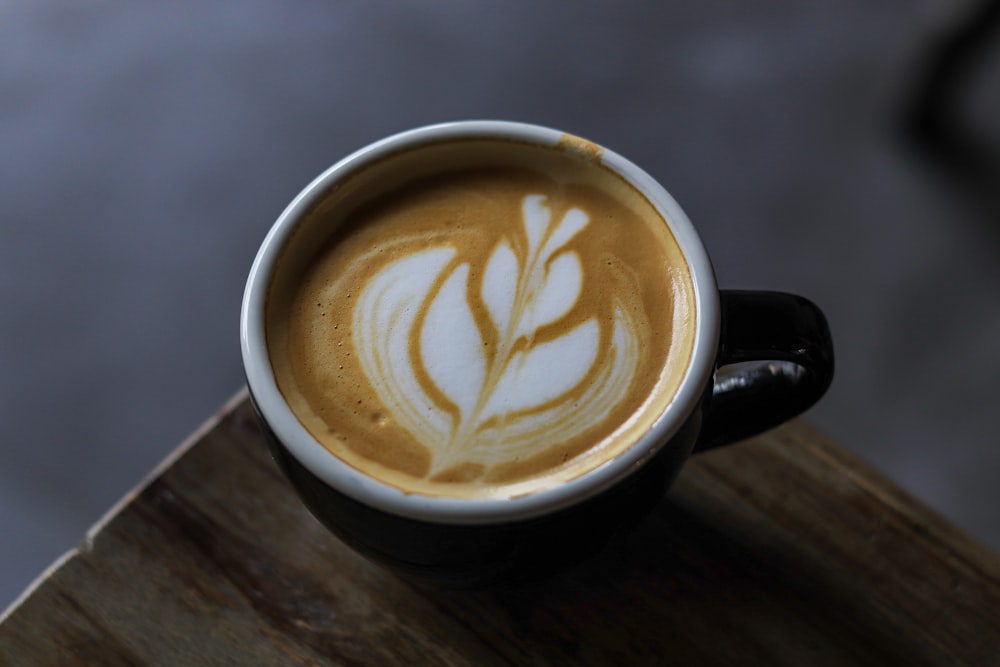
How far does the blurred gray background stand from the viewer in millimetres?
1785

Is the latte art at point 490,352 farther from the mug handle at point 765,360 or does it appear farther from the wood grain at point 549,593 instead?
the wood grain at point 549,593

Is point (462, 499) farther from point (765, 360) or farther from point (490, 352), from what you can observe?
point (765, 360)

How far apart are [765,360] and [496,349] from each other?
0.22 m

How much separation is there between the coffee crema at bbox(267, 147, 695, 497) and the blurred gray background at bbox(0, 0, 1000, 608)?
106 centimetres

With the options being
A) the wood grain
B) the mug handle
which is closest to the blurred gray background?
the wood grain

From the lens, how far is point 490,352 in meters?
0.76

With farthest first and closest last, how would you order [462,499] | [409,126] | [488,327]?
[409,126] → [488,327] → [462,499]

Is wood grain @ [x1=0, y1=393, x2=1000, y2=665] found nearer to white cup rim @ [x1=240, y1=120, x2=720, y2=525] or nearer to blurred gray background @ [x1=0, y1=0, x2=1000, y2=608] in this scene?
white cup rim @ [x1=240, y1=120, x2=720, y2=525]

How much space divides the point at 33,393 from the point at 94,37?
0.82 meters

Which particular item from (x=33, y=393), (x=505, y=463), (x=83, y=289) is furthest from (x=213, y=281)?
(x=505, y=463)

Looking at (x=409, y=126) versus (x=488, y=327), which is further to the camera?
(x=409, y=126)

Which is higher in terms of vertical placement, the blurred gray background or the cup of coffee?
the cup of coffee

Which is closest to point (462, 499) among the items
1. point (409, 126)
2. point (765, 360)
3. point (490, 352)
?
point (490, 352)

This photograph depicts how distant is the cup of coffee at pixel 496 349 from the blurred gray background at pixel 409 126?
1055 mm
